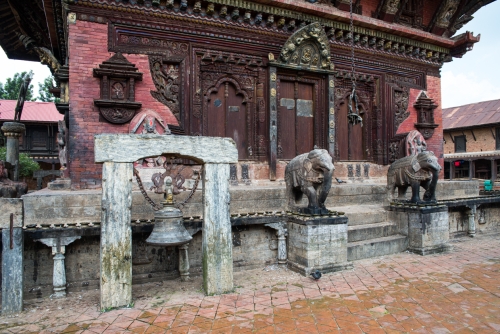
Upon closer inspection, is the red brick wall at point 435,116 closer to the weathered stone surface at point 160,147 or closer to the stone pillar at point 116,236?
the weathered stone surface at point 160,147

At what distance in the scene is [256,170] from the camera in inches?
380

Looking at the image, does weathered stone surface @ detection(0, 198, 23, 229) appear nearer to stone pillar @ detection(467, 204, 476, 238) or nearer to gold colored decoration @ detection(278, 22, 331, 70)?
gold colored decoration @ detection(278, 22, 331, 70)

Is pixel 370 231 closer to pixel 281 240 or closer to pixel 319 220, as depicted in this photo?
pixel 319 220

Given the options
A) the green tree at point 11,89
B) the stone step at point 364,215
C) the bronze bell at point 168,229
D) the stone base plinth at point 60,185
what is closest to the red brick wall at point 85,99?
the stone base plinth at point 60,185

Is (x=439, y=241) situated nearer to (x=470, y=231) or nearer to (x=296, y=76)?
(x=470, y=231)

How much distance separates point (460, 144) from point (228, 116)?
26351 mm

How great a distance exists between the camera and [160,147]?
497 cm

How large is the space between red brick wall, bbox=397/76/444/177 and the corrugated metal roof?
643 inches

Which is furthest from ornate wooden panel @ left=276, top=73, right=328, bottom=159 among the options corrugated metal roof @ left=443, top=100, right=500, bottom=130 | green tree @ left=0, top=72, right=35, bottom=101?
green tree @ left=0, top=72, right=35, bottom=101

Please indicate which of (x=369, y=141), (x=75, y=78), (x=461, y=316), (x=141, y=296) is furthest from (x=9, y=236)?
(x=369, y=141)

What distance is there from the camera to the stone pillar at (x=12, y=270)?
457cm

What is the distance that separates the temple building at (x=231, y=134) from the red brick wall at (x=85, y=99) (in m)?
0.03

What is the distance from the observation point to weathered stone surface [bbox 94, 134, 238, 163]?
15.4 ft

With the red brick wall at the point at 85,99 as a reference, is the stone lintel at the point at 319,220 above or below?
below
